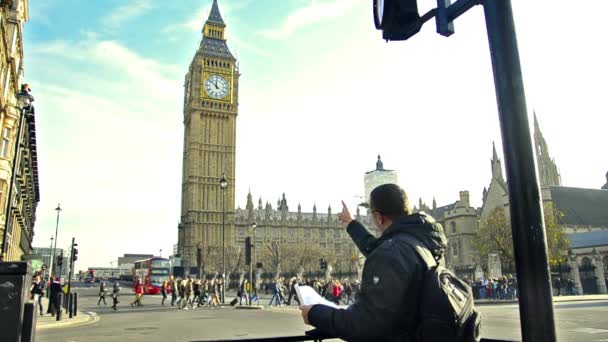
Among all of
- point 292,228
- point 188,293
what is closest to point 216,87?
point 292,228

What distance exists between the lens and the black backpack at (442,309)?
6.48 feet

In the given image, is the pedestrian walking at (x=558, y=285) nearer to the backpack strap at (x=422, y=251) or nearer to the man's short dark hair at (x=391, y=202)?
the man's short dark hair at (x=391, y=202)

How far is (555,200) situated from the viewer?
223 ft

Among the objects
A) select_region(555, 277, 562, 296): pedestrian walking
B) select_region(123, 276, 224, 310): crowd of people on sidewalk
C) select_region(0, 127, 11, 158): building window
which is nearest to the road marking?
select_region(123, 276, 224, 310): crowd of people on sidewalk

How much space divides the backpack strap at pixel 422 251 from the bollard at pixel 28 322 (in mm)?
5502

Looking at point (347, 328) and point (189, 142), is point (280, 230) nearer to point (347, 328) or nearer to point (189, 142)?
point (189, 142)

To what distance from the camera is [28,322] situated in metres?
5.78

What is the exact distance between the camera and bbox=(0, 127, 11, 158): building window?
94.0 ft

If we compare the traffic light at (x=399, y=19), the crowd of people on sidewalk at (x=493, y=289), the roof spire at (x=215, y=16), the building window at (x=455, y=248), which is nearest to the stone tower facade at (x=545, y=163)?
the building window at (x=455, y=248)

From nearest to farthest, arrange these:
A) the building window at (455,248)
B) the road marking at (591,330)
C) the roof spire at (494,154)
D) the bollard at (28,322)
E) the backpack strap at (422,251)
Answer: the backpack strap at (422,251) < the bollard at (28,322) < the road marking at (591,330) < the building window at (455,248) < the roof spire at (494,154)

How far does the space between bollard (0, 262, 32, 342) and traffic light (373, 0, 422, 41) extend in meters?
5.35

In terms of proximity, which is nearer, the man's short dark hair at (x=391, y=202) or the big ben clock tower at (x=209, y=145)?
the man's short dark hair at (x=391, y=202)

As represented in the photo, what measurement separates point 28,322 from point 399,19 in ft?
19.0

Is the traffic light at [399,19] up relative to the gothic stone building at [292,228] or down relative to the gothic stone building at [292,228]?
down
